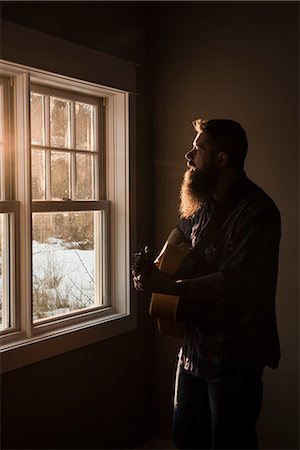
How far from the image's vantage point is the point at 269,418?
348cm

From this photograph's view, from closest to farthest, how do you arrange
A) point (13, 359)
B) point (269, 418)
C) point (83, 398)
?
1. point (13, 359)
2. point (83, 398)
3. point (269, 418)

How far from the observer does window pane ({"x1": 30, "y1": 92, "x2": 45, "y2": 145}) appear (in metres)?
3.02

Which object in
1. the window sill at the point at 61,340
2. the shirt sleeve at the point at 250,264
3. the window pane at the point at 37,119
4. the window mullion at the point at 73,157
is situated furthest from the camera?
the window mullion at the point at 73,157

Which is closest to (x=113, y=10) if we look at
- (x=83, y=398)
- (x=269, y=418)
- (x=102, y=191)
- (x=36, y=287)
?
(x=102, y=191)

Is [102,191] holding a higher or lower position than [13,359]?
higher

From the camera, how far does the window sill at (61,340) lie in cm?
272

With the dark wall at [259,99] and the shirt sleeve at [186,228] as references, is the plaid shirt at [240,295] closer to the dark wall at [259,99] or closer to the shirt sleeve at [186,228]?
the shirt sleeve at [186,228]

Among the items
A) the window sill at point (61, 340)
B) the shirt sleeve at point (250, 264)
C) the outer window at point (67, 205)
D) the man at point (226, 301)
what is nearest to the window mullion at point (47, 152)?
the outer window at point (67, 205)

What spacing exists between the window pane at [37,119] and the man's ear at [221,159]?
960 mm

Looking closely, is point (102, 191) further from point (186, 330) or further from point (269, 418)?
point (269, 418)

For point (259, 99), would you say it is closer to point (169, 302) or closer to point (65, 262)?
point (65, 262)

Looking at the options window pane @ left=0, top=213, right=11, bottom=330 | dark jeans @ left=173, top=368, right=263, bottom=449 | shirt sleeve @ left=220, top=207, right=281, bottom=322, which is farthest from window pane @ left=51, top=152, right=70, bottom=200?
dark jeans @ left=173, top=368, right=263, bottom=449

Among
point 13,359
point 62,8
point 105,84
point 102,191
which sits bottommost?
point 13,359

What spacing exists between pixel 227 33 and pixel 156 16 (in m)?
0.46
